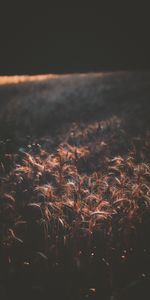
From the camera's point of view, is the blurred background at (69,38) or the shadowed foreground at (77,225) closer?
the shadowed foreground at (77,225)

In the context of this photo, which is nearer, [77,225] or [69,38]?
[77,225]

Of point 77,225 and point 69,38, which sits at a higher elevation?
point 69,38

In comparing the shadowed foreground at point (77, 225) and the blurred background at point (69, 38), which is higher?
the blurred background at point (69, 38)

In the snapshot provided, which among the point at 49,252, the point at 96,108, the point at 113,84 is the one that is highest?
the point at 113,84

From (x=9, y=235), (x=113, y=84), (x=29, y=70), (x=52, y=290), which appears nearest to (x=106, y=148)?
(x=29, y=70)

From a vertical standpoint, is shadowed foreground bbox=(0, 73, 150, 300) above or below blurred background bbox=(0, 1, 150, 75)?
below

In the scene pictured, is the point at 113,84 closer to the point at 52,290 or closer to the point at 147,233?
the point at 147,233

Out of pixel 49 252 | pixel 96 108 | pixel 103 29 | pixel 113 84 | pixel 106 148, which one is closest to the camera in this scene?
pixel 49 252

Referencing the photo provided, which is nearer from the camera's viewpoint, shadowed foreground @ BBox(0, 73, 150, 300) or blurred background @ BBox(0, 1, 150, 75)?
shadowed foreground @ BBox(0, 73, 150, 300)
